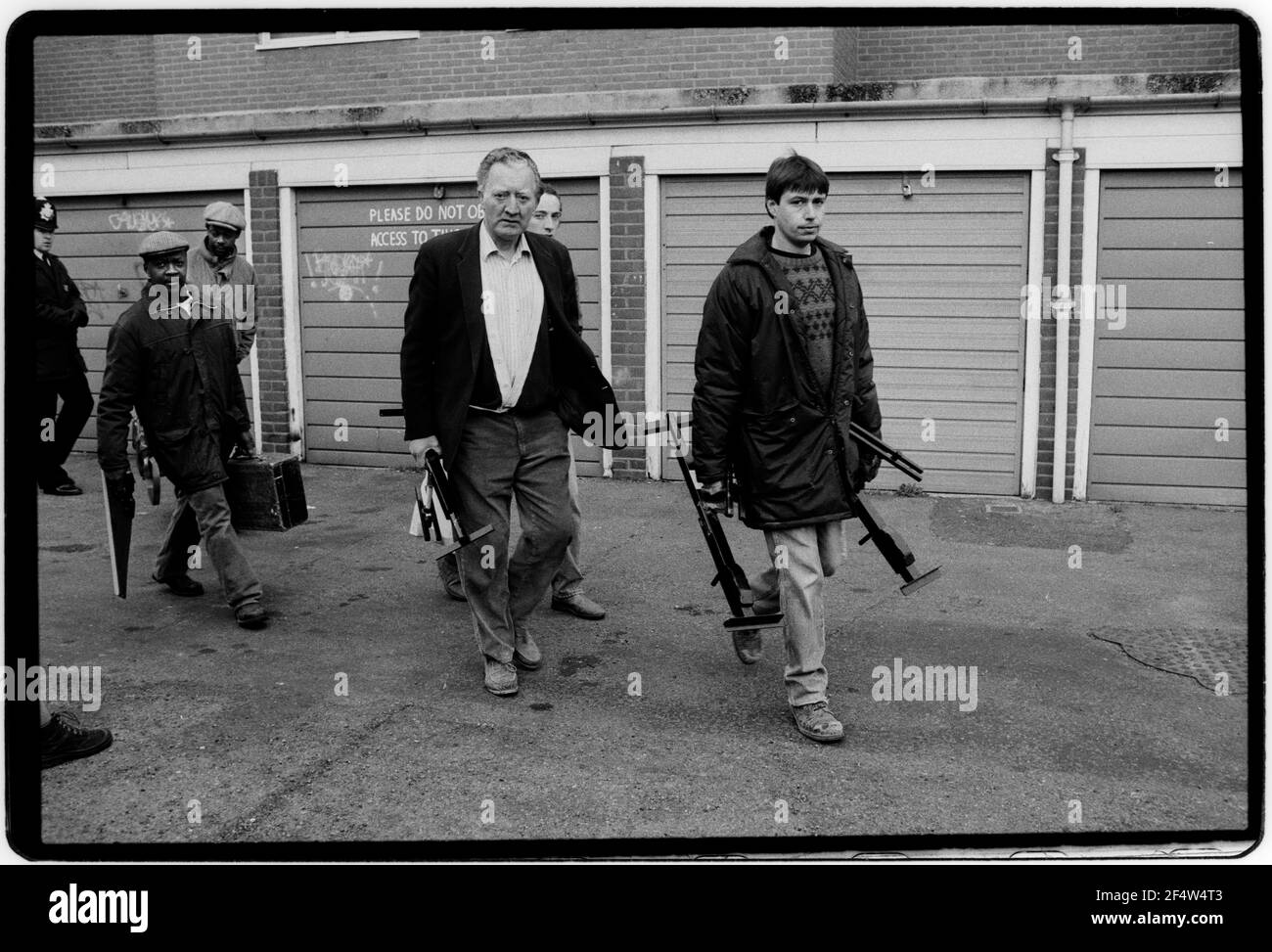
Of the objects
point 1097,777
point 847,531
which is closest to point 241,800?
point 1097,777

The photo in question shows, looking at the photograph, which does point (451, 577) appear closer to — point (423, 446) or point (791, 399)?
point (423, 446)

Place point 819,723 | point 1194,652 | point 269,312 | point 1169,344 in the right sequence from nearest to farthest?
point 819,723 < point 1194,652 < point 1169,344 < point 269,312

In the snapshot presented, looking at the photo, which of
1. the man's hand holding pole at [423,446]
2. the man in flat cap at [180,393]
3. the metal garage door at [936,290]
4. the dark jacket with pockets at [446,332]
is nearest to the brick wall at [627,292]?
the metal garage door at [936,290]

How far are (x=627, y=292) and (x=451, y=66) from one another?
2.69 meters

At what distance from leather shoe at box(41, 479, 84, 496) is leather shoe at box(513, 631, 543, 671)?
549cm

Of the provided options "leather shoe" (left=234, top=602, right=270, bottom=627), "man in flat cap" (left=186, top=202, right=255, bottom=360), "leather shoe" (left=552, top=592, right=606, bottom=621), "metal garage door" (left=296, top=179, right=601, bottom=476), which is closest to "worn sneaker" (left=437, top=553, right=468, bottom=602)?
"leather shoe" (left=552, top=592, right=606, bottom=621)

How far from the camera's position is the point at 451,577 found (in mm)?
6445

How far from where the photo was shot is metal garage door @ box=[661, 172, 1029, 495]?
9.20 meters

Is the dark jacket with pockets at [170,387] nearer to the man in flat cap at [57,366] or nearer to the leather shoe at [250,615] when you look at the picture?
the leather shoe at [250,615]

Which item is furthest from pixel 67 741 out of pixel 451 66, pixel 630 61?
pixel 451 66

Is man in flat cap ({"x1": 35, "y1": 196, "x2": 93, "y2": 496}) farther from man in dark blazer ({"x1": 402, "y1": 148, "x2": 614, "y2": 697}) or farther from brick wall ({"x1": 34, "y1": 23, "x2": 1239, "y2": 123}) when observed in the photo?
man in dark blazer ({"x1": 402, "y1": 148, "x2": 614, "y2": 697})

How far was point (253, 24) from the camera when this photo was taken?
2.98 metres

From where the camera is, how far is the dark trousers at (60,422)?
354 inches

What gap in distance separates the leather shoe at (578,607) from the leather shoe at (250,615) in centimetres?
142
